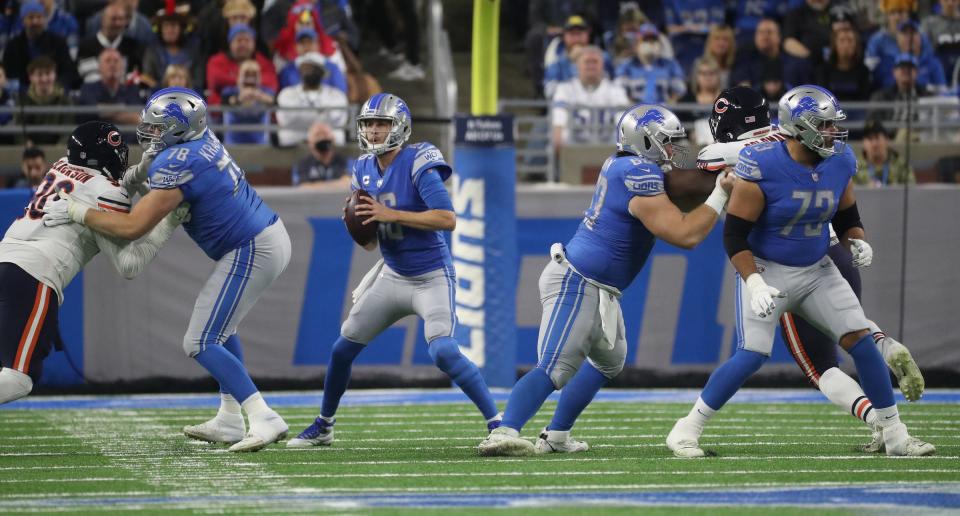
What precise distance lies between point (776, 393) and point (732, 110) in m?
3.82

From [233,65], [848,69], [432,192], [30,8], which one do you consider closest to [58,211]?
[432,192]

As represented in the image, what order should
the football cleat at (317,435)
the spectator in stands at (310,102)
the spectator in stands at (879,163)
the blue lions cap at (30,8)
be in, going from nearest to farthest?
the football cleat at (317,435) < the spectator in stands at (879,163) < the spectator in stands at (310,102) < the blue lions cap at (30,8)

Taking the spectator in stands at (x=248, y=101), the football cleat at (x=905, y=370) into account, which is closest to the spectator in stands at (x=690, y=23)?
the spectator in stands at (x=248, y=101)

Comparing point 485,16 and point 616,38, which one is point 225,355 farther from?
point 616,38

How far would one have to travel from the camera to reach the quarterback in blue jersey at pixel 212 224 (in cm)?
669

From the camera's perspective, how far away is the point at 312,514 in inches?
204

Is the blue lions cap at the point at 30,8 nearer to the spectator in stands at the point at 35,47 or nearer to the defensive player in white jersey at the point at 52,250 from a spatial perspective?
the spectator in stands at the point at 35,47

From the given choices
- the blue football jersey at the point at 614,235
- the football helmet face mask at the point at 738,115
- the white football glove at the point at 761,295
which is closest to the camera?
the white football glove at the point at 761,295

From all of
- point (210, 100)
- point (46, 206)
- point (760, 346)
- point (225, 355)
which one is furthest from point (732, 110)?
point (210, 100)

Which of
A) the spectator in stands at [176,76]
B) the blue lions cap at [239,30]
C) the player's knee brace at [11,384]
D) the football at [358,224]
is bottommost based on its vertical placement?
the player's knee brace at [11,384]

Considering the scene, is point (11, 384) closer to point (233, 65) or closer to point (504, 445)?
point (504, 445)

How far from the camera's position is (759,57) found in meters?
13.2

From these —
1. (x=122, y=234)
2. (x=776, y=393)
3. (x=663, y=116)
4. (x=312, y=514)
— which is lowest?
(x=776, y=393)

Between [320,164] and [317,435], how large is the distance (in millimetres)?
4236
